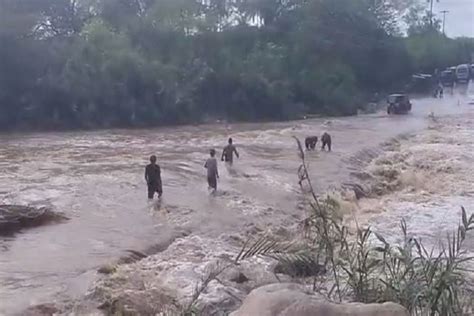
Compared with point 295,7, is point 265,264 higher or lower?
lower

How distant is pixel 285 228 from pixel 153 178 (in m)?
3.16

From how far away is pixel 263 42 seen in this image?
163 ft

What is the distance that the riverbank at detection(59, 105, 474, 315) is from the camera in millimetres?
9570

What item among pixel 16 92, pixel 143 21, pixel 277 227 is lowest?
pixel 277 227

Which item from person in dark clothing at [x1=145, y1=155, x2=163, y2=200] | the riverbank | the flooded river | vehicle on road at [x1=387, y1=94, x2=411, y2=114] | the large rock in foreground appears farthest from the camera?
vehicle on road at [x1=387, y1=94, x2=411, y2=114]

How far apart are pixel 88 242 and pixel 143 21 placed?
103 feet

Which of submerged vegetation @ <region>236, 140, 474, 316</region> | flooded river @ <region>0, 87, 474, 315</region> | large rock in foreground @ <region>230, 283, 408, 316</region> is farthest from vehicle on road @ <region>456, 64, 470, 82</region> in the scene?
large rock in foreground @ <region>230, 283, 408, 316</region>

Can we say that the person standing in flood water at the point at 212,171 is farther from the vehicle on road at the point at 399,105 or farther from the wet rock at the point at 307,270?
the vehicle on road at the point at 399,105

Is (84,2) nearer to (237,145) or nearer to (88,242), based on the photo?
(237,145)

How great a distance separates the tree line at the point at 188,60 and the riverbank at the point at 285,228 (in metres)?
14.3

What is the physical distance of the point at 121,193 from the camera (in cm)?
1695

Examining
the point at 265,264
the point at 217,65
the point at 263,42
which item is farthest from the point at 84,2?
the point at 265,264

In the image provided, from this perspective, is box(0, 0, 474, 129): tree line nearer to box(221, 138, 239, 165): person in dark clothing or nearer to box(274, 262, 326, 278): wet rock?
box(221, 138, 239, 165): person in dark clothing

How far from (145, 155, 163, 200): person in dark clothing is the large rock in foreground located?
10.5 meters
